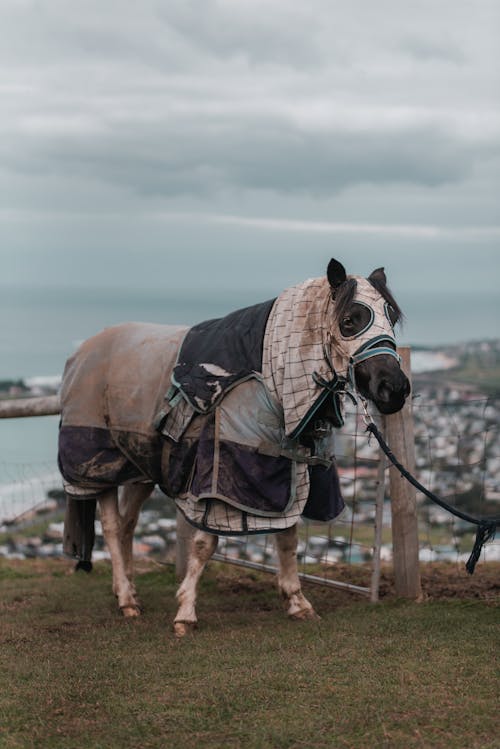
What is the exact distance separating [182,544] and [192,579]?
1.88 meters

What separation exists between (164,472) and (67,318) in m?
120

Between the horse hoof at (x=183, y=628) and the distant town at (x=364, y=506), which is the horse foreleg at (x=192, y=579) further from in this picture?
the distant town at (x=364, y=506)

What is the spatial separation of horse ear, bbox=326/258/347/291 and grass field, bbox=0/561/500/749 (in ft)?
7.03

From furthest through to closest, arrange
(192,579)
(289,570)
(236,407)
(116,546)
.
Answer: (116,546) → (289,570) → (192,579) → (236,407)

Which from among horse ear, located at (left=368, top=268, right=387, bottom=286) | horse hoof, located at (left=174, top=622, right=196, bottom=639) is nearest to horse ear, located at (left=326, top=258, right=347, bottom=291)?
horse ear, located at (left=368, top=268, right=387, bottom=286)

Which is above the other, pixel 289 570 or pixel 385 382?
pixel 385 382

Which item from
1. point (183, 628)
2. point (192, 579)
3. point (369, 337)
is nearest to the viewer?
point (369, 337)

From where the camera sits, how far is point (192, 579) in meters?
6.43

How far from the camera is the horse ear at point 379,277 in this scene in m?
6.03

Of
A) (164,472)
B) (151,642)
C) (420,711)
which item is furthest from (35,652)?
(420,711)

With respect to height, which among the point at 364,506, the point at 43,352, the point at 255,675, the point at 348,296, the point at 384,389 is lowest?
the point at 364,506

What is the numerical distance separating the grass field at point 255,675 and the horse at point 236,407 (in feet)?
1.59

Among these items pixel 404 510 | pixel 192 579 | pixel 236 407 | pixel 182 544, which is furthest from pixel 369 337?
pixel 182 544

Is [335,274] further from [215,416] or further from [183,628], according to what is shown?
[183,628]
